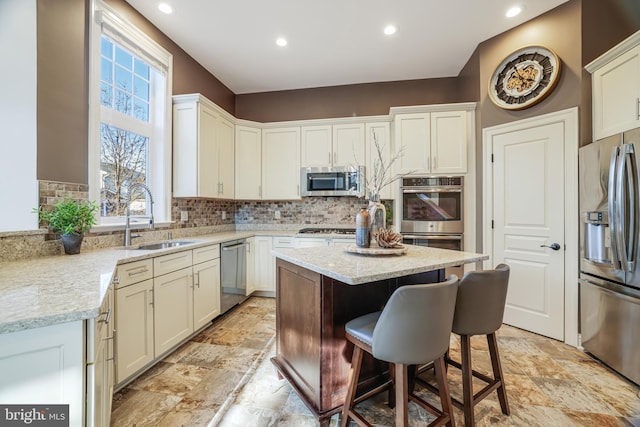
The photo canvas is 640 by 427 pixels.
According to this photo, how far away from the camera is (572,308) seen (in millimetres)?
2453

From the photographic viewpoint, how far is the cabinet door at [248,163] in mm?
3896

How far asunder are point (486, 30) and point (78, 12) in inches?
147

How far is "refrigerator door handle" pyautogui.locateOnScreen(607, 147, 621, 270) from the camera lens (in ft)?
6.38

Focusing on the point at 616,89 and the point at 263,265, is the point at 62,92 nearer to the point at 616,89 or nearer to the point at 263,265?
the point at 263,265

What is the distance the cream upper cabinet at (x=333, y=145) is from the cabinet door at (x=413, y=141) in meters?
0.58

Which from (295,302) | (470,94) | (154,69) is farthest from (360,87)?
(295,302)

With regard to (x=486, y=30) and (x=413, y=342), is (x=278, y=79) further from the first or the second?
(x=413, y=342)

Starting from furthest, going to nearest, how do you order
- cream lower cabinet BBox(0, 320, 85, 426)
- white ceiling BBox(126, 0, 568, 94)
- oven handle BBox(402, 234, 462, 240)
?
oven handle BBox(402, 234, 462, 240) → white ceiling BBox(126, 0, 568, 94) → cream lower cabinet BBox(0, 320, 85, 426)

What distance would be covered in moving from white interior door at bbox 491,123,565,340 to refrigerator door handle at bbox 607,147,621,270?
0.52 meters

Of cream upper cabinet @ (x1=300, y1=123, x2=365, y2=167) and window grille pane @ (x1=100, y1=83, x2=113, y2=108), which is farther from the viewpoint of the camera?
cream upper cabinet @ (x1=300, y1=123, x2=365, y2=167)

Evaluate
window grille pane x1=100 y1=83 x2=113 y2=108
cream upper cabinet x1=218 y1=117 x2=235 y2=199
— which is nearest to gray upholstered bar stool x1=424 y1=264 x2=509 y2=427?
cream upper cabinet x1=218 y1=117 x2=235 y2=199

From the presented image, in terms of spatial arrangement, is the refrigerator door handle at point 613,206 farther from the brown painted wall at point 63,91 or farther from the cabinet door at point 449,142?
the brown painted wall at point 63,91

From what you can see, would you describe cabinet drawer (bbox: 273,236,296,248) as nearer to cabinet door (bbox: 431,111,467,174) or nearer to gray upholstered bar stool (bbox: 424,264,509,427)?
cabinet door (bbox: 431,111,467,174)

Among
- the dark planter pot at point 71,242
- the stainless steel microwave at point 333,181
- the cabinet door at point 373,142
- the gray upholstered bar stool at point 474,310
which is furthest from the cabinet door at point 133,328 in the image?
the cabinet door at point 373,142
